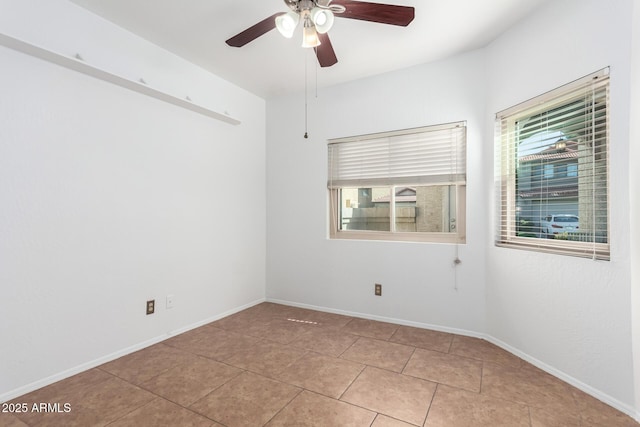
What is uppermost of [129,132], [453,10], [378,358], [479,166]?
[453,10]

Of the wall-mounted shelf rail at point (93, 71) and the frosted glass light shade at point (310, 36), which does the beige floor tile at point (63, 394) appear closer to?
the wall-mounted shelf rail at point (93, 71)

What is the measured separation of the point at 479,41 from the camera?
2.60 m

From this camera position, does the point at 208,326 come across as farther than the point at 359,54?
Yes

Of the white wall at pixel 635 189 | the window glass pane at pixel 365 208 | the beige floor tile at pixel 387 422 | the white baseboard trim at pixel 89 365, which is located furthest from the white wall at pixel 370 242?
the beige floor tile at pixel 387 422

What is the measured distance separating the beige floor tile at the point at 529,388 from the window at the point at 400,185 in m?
1.14

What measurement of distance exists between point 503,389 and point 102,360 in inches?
111

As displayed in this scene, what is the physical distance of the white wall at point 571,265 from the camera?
1725 millimetres

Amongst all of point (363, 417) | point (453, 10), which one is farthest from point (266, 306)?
point (453, 10)

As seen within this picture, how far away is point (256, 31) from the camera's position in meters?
1.92

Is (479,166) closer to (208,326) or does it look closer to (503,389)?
(503,389)

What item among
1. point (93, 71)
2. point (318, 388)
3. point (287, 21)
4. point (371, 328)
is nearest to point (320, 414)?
point (318, 388)

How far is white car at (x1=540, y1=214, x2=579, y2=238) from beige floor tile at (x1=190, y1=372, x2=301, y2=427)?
211 centimetres

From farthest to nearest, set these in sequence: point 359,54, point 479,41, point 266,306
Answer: point 266,306
point 359,54
point 479,41

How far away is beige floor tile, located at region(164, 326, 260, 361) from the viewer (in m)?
2.48
